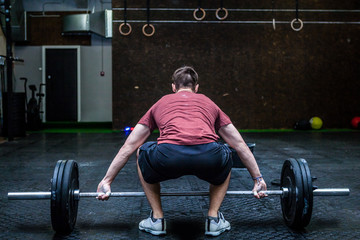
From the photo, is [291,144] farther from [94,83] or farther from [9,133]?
[94,83]

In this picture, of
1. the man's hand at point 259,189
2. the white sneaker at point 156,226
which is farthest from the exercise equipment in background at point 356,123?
the white sneaker at point 156,226

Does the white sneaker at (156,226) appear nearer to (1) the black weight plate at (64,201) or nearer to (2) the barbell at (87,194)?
(2) the barbell at (87,194)

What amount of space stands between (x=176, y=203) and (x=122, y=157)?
34.0 inches

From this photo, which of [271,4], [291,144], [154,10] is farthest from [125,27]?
[291,144]

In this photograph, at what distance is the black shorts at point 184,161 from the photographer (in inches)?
78.7

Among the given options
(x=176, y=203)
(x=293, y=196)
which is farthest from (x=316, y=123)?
(x=293, y=196)

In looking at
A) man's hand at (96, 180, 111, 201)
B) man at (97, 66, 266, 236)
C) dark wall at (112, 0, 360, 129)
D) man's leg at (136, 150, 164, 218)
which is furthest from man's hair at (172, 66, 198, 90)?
dark wall at (112, 0, 360, 129)

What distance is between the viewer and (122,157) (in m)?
2.17

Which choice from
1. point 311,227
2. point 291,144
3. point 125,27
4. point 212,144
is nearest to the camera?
point 212,144

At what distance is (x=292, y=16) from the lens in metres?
8.53

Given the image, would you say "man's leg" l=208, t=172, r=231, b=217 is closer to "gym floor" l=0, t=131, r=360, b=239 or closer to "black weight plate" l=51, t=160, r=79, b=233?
"gym floor" l=0, t=131, r=360, b=239

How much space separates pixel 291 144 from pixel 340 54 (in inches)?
133

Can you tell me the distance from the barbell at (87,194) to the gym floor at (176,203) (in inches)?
3.7

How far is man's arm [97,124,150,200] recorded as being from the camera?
85.5 inches
